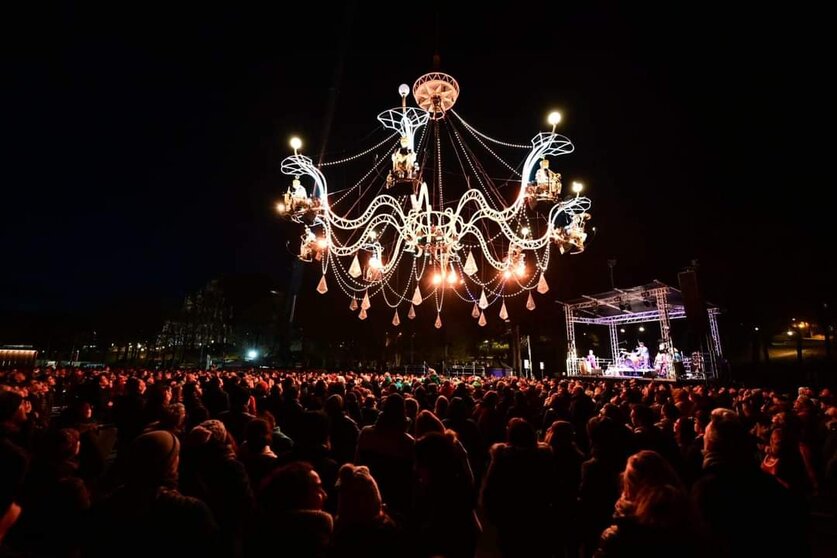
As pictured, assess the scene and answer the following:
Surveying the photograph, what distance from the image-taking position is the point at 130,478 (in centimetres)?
217

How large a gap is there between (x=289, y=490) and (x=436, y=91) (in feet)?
30.4

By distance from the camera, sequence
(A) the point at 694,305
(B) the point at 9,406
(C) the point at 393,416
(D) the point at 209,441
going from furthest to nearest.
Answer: (A) the point at 694,305 → (B) the point at 9,406 → (C) the point at 393,416 → (D) the point at 209,441

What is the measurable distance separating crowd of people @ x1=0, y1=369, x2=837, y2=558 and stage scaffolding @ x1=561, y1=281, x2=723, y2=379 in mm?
14077

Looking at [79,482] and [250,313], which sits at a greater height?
[250,313]

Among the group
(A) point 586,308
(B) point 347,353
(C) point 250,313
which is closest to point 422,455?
(A) point 586,308

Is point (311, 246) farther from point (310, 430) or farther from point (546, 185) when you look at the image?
point (310, 430)

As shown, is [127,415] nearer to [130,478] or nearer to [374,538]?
[130,478]

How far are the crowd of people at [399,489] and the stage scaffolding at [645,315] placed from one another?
46.2 ft

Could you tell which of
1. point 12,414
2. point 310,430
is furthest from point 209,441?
point 12,414

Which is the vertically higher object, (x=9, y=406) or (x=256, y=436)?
(x=9, y=406)

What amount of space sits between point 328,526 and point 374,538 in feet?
0.86

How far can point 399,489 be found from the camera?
4.03 metres

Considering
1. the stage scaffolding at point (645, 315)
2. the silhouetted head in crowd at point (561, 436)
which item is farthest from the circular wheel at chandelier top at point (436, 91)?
the stage scaffolding at point (645, 315)

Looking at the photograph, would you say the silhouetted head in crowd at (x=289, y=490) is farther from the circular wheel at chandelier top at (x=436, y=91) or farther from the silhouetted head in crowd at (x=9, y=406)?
the circular wheel at chandelier top at (x=436, y=91)
